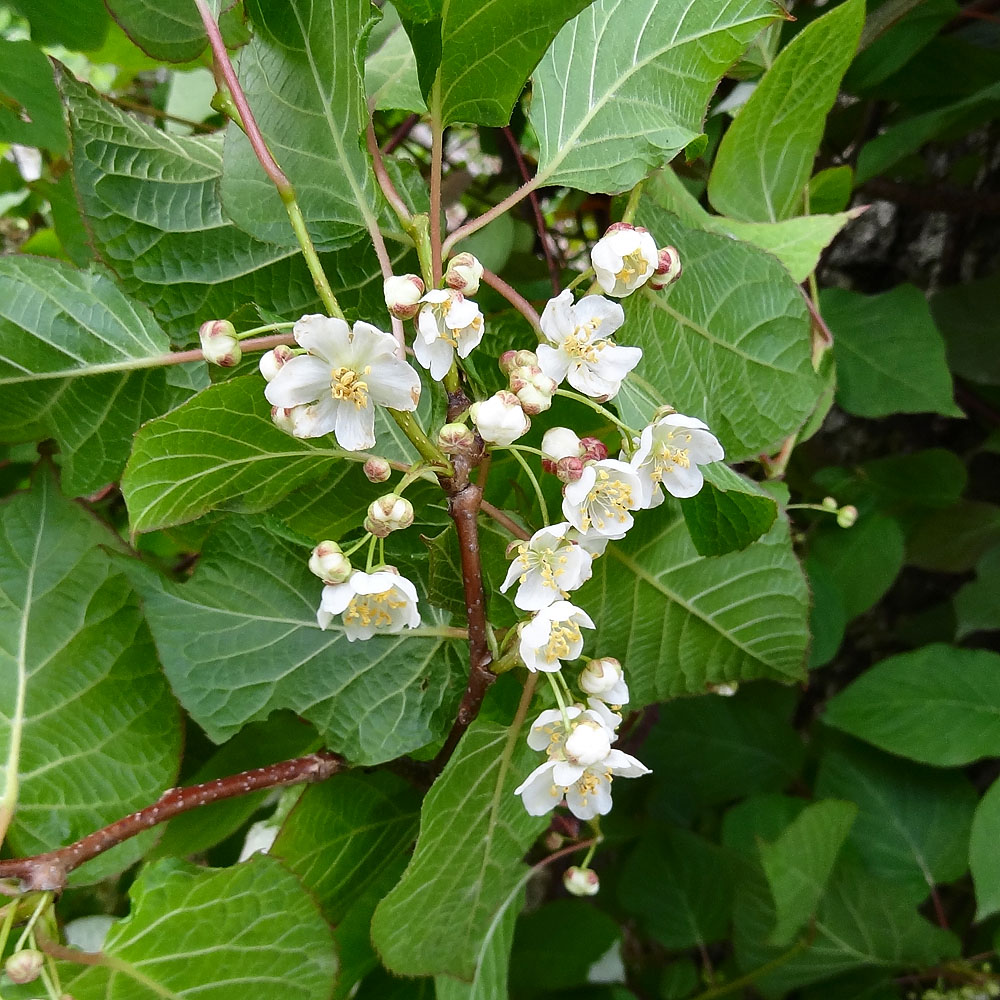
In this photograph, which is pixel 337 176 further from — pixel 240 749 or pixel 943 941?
pixel 943 941

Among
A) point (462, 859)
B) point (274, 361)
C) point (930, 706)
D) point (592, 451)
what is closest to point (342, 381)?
point (274, 361)

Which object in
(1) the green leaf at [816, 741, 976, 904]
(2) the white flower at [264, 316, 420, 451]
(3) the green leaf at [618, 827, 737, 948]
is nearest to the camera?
(2) the white flower at [264, 316, 420, 451]

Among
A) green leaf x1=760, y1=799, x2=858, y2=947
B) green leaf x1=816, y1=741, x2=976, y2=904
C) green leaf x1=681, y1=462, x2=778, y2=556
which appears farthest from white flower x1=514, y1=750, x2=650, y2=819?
green leaf x1=816, y1=741, x2=976, y2=904

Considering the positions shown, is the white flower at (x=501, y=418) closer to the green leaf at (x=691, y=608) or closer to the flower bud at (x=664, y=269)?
the flower bud at (x=664, y=269)

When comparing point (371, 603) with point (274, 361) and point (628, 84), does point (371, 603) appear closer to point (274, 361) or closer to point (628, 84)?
point (274, 361)

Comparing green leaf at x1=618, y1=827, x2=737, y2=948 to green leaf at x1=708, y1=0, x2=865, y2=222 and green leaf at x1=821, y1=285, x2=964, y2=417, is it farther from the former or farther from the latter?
Answer: green leaf at x1=708, y1=0, x2=865, y2=222

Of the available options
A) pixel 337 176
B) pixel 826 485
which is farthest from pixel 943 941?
pixel 337 176

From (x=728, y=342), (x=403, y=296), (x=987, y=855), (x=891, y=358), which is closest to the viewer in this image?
(x=403, y=296)

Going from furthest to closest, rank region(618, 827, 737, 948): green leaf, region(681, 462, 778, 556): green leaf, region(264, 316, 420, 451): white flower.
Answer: region(618, 827, 737, 948): green leaf < region(681, 462, 778, 556): green leaf < region(264, 316, 420, 451): white flower
